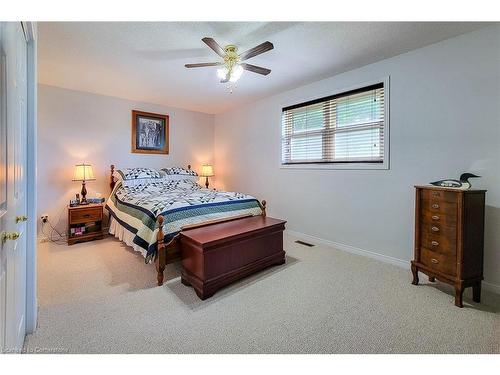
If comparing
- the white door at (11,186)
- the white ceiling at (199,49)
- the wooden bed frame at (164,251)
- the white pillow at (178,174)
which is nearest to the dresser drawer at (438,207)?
the white ceiling at (199,49)

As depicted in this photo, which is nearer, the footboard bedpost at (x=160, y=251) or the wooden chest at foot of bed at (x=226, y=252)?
A: the wooden chest at foot of bed at (x=226, y=252)

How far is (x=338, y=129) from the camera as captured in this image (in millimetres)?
3240

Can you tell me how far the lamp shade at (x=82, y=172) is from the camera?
3.50 meters

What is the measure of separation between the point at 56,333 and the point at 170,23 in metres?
2.49

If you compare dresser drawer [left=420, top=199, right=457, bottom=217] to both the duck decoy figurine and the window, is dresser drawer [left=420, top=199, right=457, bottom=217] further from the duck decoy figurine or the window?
the window

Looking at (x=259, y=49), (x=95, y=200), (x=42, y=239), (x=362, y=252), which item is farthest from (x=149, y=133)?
(x=362, y=252)

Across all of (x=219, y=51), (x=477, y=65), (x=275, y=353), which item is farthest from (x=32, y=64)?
(x=477, y=65)

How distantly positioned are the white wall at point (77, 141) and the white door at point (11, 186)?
8.87ft

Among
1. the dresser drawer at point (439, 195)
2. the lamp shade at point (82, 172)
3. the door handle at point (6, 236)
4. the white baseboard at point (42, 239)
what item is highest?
the lamp shade at point (82, 172)

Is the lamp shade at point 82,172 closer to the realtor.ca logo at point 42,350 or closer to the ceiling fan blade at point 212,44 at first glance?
the realtor.ca logo at point 42,350

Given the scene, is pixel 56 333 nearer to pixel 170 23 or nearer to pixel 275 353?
pixel 275 353

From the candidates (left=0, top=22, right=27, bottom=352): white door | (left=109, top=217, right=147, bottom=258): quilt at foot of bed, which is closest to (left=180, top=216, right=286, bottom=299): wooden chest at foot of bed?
(left=109, top=217, right=147, bottom=258): quilt at foot of bed

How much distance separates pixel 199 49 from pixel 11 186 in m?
2.07

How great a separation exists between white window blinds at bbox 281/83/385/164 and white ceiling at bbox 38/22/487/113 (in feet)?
1.24
